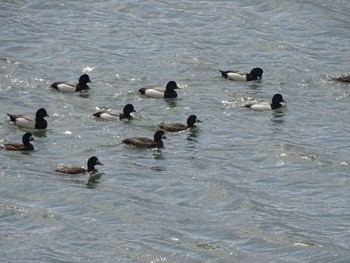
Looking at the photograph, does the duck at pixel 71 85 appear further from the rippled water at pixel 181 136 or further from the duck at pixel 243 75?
the duck at pixel 243 75

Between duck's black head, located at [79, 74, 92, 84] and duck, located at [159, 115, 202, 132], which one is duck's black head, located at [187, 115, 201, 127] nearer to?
duck, located at [159, 115, 202, 132]

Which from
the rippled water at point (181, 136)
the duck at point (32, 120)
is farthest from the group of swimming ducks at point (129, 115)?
the rippled water at point (181, 136)

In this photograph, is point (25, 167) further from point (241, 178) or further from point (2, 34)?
point (2, 34)

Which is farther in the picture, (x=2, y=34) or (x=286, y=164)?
(x=2, y=34)

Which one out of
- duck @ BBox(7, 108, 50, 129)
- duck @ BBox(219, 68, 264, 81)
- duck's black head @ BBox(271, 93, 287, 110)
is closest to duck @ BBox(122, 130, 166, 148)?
duck @ BBox(7, 108, 50, 129)

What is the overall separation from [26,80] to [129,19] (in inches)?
296

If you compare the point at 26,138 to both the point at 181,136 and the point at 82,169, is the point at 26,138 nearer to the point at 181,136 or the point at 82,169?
the point at 82,169

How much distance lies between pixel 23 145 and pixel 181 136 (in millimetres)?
4046

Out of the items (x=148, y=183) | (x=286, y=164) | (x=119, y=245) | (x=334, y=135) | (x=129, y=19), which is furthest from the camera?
(x=129, y=19)

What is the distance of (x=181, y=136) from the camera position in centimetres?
3175

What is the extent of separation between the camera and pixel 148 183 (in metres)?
27.8

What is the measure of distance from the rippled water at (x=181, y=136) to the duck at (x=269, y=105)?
0.21 metres

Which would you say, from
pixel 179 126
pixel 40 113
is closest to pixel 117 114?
pixel 179 126

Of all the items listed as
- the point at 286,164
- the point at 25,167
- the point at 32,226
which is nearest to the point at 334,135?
the point at 286,164
